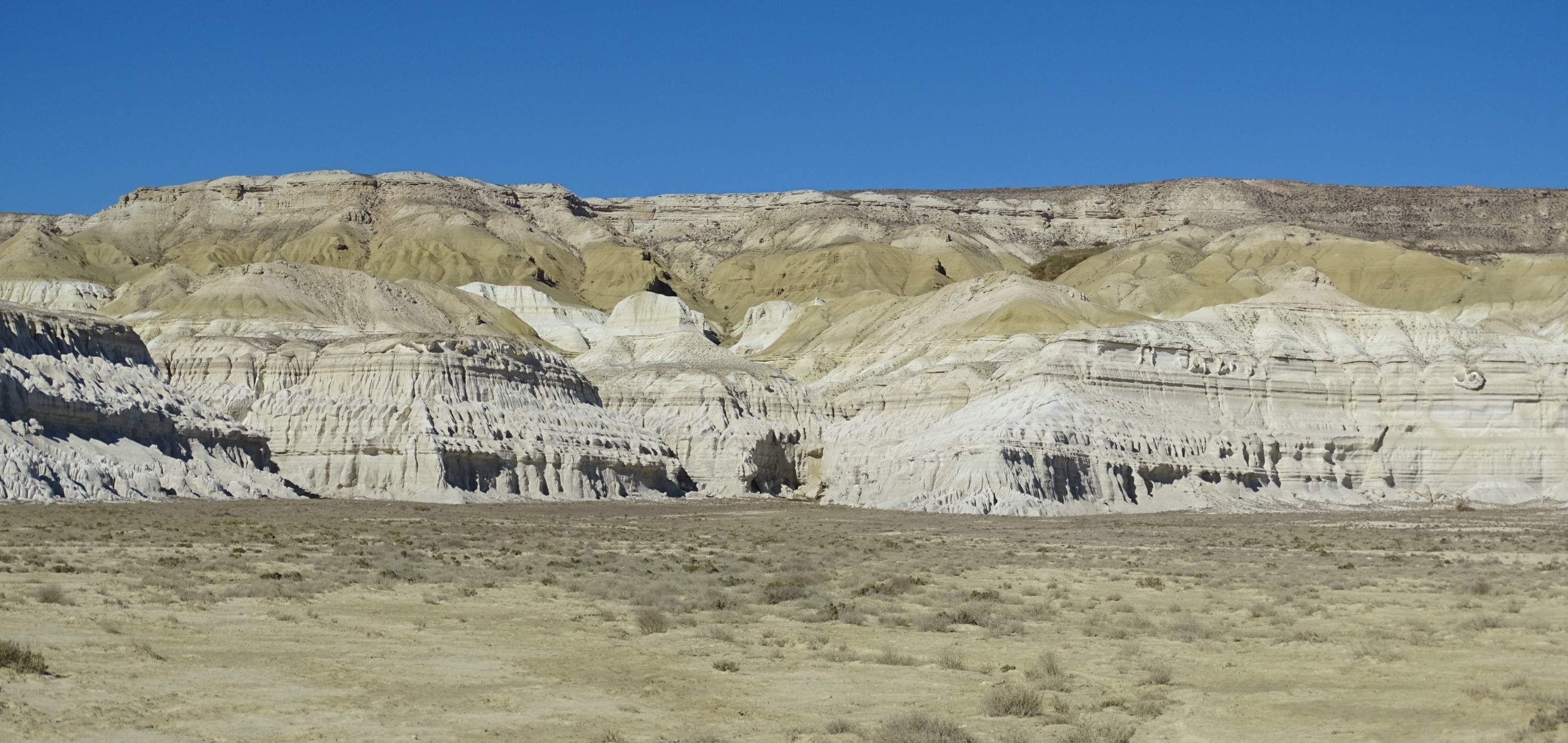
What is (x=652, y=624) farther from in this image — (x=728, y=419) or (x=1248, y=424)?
(x=728, y=419)

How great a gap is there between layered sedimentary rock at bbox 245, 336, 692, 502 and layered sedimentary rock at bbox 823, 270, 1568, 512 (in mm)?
11357

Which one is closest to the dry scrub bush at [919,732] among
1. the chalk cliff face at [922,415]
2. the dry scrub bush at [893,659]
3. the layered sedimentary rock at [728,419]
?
the dry scrub bush at [893,659]

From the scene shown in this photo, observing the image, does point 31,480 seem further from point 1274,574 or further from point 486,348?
point 1274,574

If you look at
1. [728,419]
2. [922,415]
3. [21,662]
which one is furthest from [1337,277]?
[21,662]

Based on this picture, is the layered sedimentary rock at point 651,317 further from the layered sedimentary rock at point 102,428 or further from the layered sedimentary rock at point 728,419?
the layered sedimentary rock at point 102,428

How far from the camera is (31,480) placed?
197 feet

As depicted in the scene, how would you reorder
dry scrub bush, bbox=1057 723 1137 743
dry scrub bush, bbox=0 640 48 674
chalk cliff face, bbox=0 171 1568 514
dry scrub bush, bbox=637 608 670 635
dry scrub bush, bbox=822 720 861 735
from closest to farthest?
dry scrub bush, bbox=1057 723 1137 743 < dry scrub bush, bbox=822 720 861 735 < dry scrub bush, bbox=0 640 48 674 < dry scrub bush, bbox=637 608 670 635 < chalk cliff face, bbox=0 171 1568 514

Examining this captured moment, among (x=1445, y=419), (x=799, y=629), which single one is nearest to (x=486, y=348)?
(x=1445, y=419)

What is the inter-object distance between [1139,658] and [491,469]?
201 feet

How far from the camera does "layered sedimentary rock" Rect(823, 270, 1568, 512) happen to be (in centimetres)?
7612

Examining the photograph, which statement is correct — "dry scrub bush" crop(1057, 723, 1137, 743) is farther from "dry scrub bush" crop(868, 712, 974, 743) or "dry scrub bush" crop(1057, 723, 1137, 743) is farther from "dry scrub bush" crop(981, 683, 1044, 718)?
"dry scrub bush" crop(868, 712, 974, 743)

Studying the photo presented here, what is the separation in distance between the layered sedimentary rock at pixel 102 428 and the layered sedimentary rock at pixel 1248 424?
26524 millimetres

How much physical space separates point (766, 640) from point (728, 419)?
7853 cm

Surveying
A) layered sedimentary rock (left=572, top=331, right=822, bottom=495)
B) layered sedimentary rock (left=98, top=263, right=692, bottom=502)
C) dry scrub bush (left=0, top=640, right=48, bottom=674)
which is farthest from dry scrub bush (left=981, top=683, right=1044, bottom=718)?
layered sedimentary rock (left=572, top=331, right=822, bottom=495)
